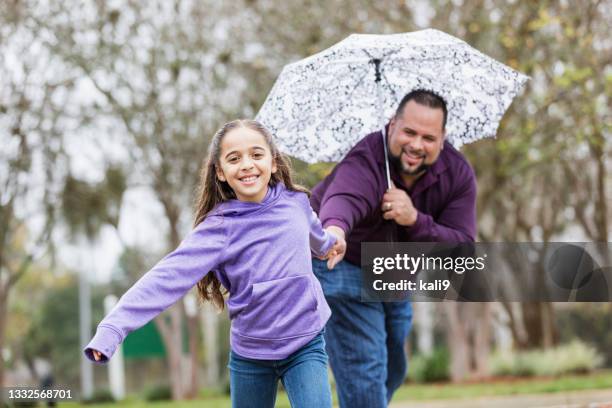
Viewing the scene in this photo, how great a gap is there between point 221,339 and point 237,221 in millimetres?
37351

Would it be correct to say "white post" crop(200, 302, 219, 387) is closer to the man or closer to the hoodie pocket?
the man

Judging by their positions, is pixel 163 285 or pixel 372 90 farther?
pixel 372 90

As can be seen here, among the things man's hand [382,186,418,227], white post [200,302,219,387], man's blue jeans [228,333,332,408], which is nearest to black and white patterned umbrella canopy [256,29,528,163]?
man's hand [382,186,418,227]

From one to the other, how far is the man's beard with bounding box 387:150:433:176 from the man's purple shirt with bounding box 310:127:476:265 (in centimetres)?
4

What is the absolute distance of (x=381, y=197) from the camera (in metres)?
4.77

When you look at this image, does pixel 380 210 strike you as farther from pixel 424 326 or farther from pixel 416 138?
pixel 424 326

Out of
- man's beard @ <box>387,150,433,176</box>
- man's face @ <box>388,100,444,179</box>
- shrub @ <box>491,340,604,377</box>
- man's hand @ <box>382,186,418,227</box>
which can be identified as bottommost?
shrub @ <box>491,340,604,377</box>

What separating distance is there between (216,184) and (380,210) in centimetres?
121

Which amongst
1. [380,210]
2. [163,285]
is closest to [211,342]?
[380,210]

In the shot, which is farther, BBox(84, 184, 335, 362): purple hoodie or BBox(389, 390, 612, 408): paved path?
BBox(389, 390, 612, 408): paved path

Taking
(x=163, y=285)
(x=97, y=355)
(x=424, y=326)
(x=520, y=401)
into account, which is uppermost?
(x=163, y=285)

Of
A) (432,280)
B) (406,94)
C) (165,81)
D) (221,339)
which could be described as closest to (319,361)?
(432,280)

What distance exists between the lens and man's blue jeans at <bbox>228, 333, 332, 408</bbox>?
12.1 feet

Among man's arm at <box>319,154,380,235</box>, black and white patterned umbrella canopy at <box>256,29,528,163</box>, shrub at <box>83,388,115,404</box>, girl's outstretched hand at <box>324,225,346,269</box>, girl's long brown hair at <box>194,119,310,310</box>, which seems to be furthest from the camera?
shrub at <box>83,388,115,404</box>
